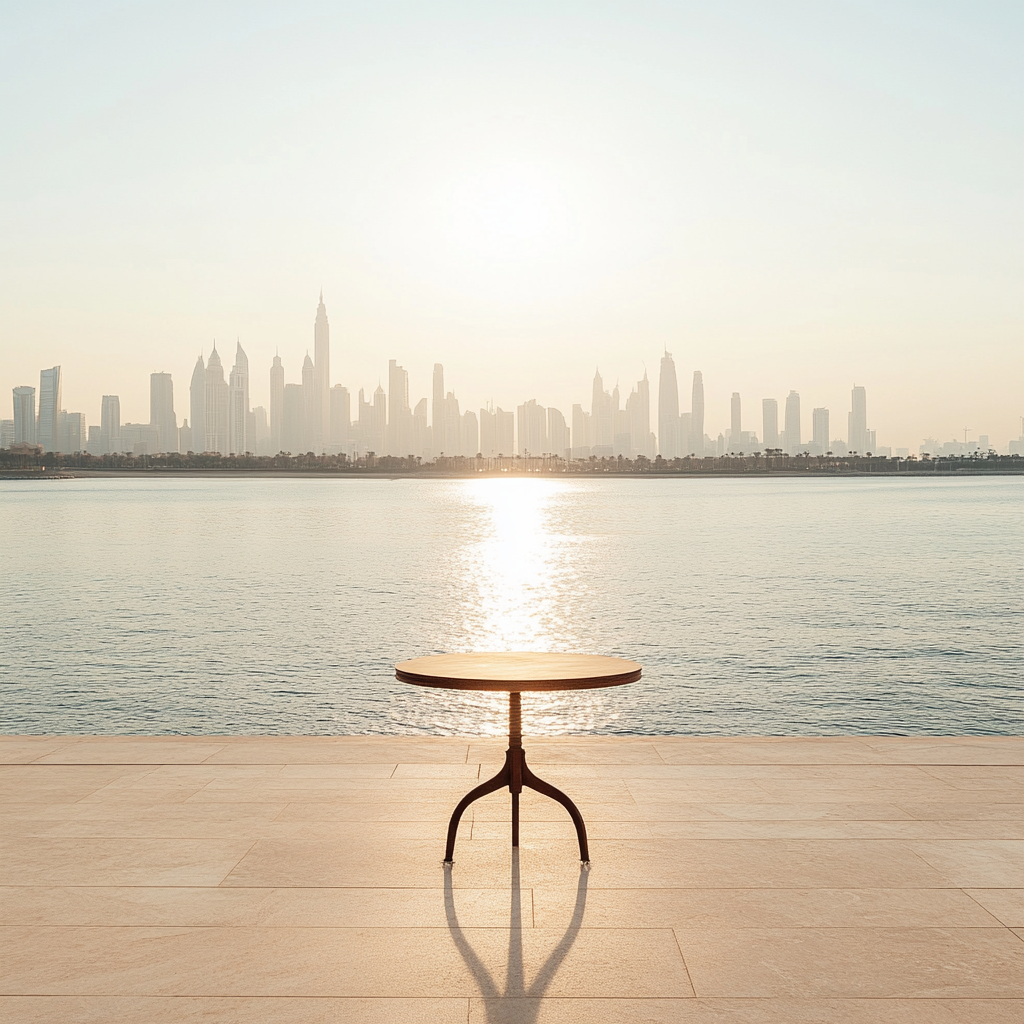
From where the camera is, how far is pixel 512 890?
491cm

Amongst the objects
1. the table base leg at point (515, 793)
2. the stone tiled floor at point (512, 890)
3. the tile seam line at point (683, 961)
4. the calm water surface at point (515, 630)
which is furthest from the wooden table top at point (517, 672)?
the calm water surface at point (515, 630)

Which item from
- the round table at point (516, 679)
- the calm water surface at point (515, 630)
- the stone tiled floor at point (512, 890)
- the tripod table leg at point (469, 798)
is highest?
the round table at point (516, 679)

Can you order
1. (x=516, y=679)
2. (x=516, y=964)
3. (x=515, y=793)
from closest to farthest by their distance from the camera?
(x=516, y=964)
(x=516, y=679)
(x=515, y=793)

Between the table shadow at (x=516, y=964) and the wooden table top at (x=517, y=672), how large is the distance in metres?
0.97

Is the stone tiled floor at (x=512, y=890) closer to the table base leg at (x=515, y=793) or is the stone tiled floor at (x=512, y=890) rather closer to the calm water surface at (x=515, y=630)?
the table base leg at (x=515, y=793)

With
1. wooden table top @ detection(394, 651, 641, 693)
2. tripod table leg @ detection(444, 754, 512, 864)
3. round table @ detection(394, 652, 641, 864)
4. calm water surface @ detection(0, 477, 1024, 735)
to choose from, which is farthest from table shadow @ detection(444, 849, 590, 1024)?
calm water surface @ detection(0, 477, 1024, 735)

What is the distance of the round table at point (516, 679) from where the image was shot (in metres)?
5.04

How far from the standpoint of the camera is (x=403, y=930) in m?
4.43

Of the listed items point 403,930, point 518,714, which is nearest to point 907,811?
point 518,714

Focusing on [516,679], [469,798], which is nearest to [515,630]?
[469,798]

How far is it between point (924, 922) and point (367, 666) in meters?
20.7

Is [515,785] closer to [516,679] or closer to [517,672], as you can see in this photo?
[517,672]

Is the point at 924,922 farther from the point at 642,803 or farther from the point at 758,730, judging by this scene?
the point at 758,730

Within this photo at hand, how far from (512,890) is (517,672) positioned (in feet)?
3.45
